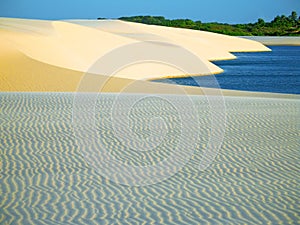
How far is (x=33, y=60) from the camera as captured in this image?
95.6 feet

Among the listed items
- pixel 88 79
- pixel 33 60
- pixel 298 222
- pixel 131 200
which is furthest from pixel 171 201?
pixel 33 60

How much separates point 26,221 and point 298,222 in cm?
320

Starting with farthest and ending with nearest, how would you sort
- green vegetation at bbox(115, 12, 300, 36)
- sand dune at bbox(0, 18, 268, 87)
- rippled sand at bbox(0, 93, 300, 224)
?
green vegetation at bbox(115, 12, 300, 36) → sand dune at bbox(0, 18, 268, 87) → rippled sand at bbox(0, 93, 300, 224)

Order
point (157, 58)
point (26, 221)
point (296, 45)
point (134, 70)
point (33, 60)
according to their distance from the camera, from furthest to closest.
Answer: point (296, 45), point (157, 58), point (134, 70), point (33, 60), point (26, 221)

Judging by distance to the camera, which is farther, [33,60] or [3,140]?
[33,60]

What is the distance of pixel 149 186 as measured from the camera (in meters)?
8.46

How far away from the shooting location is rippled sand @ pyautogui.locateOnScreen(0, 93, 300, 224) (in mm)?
7102

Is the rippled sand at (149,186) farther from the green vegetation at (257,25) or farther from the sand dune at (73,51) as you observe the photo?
the green vegetation at (257,25)

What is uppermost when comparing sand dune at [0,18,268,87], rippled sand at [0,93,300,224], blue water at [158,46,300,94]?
sand dune at [0,18,268,87]

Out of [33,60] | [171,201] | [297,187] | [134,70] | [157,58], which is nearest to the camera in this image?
[171,201]

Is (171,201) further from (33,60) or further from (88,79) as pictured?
(33,60)

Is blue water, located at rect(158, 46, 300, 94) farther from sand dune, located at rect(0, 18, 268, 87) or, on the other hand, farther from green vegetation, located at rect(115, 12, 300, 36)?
green vegetation, located at rect(115, 12, 300, 36)

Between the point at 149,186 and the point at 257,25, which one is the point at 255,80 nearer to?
the point at 149,186

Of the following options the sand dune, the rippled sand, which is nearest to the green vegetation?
the sand dune
